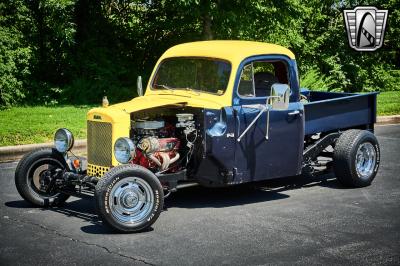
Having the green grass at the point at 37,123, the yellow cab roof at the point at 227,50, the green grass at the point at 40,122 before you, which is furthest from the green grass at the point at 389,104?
the yellow cab roof at the point at 227,50

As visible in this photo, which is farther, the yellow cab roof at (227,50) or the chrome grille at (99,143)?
the yellow cab roof at (227,50)

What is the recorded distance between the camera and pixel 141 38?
22.4m

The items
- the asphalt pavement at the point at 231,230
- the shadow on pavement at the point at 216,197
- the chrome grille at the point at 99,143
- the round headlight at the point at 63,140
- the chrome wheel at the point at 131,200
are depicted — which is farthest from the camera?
the round headlight at the point at 63,140

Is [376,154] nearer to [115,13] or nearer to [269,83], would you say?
[269,83]

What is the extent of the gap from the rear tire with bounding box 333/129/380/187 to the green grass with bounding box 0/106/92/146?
18.6ft

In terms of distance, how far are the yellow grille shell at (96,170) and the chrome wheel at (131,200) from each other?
798 millimetres

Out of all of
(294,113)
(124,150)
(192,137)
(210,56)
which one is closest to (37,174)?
(124,150)

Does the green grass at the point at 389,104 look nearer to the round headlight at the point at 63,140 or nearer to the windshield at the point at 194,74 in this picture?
the windshield at the point at 194,74

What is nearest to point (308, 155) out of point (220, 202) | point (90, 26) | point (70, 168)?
point (220, 202)

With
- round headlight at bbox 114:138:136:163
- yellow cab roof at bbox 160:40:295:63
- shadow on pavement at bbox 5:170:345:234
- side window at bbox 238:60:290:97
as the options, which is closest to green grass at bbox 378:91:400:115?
shadow on pavement at bbox 5:170:345:234

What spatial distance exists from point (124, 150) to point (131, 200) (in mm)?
594

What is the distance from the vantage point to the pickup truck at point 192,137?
806 centimetres

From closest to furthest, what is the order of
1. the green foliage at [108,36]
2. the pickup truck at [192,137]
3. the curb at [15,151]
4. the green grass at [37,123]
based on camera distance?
the pickup truck at [192,137], the curb at [15,151], the green grass at [37,123], the green foliage at [108,36]

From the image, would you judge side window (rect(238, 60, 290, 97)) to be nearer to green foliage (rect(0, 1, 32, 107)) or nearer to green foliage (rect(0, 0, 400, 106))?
green foliage (rect(0, 0, 400, 106))
